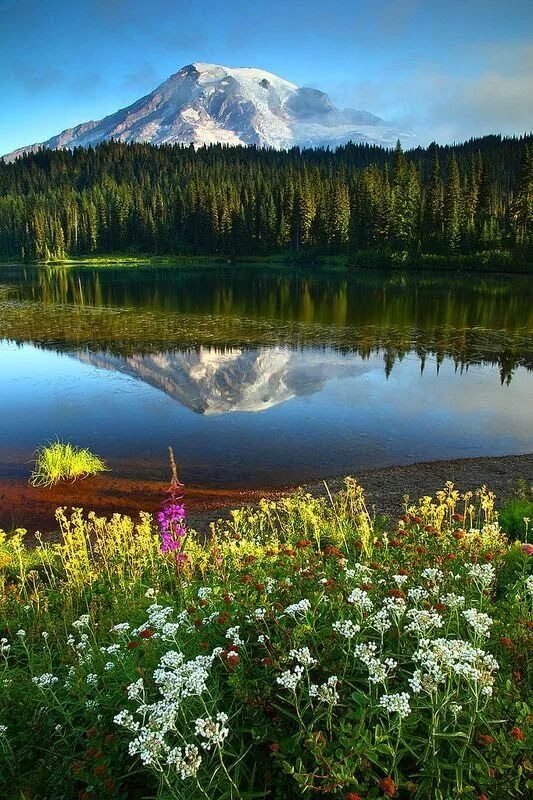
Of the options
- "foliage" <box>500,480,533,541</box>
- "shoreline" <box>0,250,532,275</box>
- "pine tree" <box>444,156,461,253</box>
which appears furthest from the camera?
"pine tree" <box>444,156,461,253</box>

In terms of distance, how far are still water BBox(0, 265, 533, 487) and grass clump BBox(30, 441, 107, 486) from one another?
2.47 feet

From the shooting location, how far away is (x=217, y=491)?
1526cm

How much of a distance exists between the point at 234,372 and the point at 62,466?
1419 centimetres

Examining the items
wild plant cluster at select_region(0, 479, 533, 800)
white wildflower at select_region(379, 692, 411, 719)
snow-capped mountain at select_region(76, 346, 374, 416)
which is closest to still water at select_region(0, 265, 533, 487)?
snow-capped mountain at select_region(76, 346, 374, 416)

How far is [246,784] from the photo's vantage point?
367 centimetres

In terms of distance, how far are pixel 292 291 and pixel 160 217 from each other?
107m

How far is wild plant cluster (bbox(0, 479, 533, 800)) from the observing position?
3.30 m

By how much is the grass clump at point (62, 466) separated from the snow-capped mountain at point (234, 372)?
6758mm

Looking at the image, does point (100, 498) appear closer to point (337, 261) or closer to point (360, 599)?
point (360, 599)

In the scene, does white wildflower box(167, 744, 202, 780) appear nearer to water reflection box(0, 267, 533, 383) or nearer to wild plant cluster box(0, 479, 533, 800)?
wild plant cluster box(0, 479, 533, 800)

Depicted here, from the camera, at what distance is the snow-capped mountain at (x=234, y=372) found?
2488 centimetres

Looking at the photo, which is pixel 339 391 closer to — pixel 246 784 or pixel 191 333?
pixel 191 333

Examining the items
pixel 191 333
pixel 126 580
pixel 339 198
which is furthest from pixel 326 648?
pixel 339 198

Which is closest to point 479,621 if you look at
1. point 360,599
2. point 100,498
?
point 360,599
